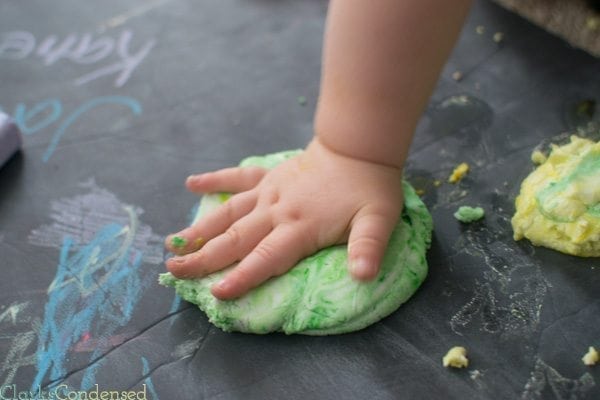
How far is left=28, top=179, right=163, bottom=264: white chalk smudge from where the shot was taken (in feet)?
2.99

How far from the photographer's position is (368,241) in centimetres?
75

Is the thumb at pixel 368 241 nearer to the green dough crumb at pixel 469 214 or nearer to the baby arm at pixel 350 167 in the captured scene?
the baby arm at pixel 350 167

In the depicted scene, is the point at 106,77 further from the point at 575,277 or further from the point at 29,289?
the point at 575,277

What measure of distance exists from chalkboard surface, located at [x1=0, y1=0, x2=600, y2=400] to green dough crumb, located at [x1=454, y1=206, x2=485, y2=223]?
0.01 metres

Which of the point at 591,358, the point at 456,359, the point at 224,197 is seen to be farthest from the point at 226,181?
the point at 591,358

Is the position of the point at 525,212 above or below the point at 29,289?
above

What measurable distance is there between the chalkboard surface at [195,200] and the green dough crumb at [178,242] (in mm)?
71

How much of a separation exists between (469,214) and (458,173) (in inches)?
3.3

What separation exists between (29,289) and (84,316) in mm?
98

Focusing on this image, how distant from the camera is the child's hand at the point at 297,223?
761 mm

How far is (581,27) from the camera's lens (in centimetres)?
109

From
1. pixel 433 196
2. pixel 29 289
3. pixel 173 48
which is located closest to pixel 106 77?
pixel 173 48

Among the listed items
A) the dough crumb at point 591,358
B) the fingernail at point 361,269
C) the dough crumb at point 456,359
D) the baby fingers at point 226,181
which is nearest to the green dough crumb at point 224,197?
the baby fingers at point 226,181

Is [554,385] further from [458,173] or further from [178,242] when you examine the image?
[178,242]
